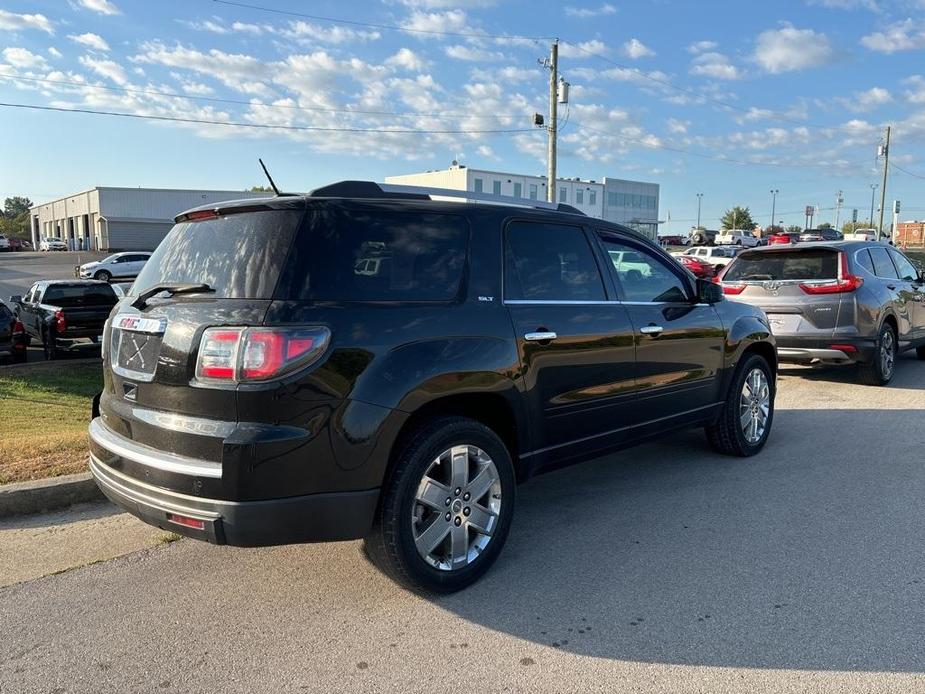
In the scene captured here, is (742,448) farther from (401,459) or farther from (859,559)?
(401,459)

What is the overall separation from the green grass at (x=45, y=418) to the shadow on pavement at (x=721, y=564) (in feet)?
10.6

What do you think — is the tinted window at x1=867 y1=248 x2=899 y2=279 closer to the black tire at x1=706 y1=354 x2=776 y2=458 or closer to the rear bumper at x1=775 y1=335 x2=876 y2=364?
the rear bumper at x1=775 y1=335 x2=876 y2=364

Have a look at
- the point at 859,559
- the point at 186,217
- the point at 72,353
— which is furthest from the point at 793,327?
the point at 72,353

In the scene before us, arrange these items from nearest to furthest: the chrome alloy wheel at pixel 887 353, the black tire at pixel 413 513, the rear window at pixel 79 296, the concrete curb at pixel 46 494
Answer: the black tire at pixel 413 513, the concrete curb at pixel 46 494, the chrome alloy wheel at pixel 887 353, the rear window at pixel 79 296

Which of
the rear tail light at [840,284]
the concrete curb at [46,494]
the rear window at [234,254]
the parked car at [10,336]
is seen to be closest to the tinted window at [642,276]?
the rear window at [234,254]

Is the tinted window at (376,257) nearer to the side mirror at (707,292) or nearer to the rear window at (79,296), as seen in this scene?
the side mirror at (707,292)

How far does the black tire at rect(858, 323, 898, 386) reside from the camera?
882cm

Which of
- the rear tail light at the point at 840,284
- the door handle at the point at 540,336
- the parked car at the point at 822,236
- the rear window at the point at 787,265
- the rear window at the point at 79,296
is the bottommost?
the rear window at the point at 79,296

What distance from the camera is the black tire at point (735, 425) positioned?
572 centimetres

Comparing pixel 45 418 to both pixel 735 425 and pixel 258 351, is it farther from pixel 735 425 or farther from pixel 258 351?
pixel 735 425

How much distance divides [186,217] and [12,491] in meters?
2.21

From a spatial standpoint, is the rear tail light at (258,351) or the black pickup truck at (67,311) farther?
the black pickup truck at (67,311)

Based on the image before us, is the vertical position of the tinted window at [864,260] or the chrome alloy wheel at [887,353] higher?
the tinted window at [864,260]

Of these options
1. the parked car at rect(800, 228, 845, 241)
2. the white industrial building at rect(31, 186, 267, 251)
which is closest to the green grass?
the parked car at rect(800, 228, 845, 241)
